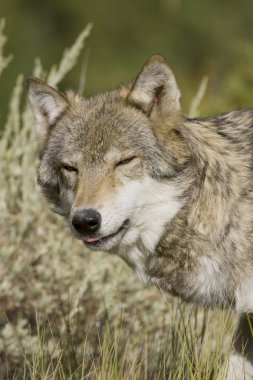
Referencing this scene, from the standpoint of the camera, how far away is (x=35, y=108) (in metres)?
4.94

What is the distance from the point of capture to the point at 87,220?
425 centimetres

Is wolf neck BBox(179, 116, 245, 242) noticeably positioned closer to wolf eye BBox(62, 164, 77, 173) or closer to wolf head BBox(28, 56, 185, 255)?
wolf head BBox(28, 56, 185, 255)

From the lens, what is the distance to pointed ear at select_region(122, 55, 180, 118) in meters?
4.41

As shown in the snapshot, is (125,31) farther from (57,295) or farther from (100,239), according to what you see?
(100,239)

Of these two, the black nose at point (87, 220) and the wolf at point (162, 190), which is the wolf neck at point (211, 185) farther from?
Result: the black nose at point (87, 220)

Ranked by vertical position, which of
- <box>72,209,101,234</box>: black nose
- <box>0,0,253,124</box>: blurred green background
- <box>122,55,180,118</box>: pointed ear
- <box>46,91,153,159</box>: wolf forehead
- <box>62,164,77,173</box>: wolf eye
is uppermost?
<box>0,0,253,124</box>: blurred green background

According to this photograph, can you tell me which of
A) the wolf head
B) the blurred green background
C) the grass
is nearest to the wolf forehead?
the wolf head

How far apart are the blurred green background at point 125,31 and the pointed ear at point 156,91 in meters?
11.3

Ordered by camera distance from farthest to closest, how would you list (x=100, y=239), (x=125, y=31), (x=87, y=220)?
(x=125, y=31) → (x=100, y=239) → (x=87, y=220)

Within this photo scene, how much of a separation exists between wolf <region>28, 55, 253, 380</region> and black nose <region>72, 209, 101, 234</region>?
5 cm

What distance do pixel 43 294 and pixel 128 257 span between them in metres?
1.31

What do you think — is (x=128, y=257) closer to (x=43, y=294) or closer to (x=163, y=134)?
(x=163, y=134)

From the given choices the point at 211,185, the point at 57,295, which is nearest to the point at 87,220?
the point at 211,185

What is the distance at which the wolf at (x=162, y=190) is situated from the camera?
443 cm
